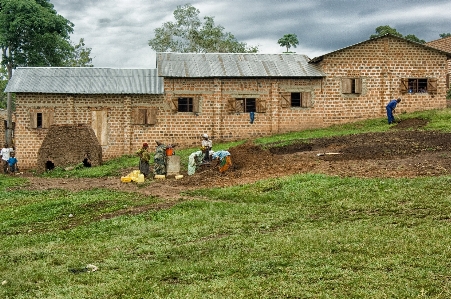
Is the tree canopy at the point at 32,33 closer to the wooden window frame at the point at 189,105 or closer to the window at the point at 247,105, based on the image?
the wooden window frame at the point at 189,105

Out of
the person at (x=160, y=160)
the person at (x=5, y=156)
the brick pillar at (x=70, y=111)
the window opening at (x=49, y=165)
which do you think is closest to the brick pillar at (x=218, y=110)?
the brick pillar at (x=70, y=111)

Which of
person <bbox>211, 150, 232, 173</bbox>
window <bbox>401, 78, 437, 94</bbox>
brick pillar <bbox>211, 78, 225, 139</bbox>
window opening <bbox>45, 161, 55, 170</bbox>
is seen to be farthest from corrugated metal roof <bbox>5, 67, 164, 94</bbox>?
window <bbox>401, 78, 437, 94</bbox>

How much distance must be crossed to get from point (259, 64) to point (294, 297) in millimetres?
23574

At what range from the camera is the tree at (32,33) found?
1328 inches

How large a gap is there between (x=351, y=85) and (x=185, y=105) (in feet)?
30.3

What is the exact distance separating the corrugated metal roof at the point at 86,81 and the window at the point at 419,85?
1341 cm

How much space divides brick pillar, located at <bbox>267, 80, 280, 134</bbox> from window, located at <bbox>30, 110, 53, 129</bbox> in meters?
11.7

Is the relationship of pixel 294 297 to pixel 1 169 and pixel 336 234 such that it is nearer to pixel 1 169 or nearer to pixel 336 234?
pixel 336 234

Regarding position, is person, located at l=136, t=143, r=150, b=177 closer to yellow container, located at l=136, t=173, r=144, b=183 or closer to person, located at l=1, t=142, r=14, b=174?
yellow container, located at l=136, t=173, r=144, b=183

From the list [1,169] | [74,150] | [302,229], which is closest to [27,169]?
[1,169]

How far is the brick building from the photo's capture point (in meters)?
26.9

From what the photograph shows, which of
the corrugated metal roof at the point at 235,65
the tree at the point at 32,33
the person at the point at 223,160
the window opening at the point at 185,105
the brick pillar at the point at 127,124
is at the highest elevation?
the tree at the point at 32,33

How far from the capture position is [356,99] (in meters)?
28.4

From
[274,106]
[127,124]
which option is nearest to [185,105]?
[127,124]
